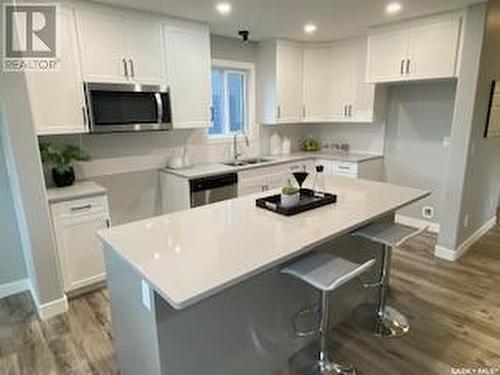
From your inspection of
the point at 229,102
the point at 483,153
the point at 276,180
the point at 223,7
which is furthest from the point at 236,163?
the point at 483,153

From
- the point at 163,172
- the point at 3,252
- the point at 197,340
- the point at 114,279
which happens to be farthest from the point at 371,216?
the point at 3,252

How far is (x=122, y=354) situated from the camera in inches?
73.7

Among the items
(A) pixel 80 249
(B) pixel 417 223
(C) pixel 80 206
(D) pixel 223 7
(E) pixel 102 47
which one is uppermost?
(D) pixel 223 7

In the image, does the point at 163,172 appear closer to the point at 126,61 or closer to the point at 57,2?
the point at 126,61

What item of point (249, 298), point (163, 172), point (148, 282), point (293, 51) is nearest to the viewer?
point (148, 282)

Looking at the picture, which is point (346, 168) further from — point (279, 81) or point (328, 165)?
point (279, 81)

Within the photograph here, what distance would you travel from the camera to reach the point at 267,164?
164 inches

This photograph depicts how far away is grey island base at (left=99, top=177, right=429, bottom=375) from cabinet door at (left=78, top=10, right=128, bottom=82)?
172cm

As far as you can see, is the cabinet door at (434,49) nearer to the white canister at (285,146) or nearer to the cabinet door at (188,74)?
the white canister at (285,146)

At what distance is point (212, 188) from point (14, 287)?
2.11 meters

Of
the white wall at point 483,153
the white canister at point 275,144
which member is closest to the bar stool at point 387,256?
the white wall at point 483,153

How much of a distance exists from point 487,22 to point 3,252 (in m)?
5.04

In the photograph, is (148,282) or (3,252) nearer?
(148,282)

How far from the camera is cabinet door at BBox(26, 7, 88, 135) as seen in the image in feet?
8.87
